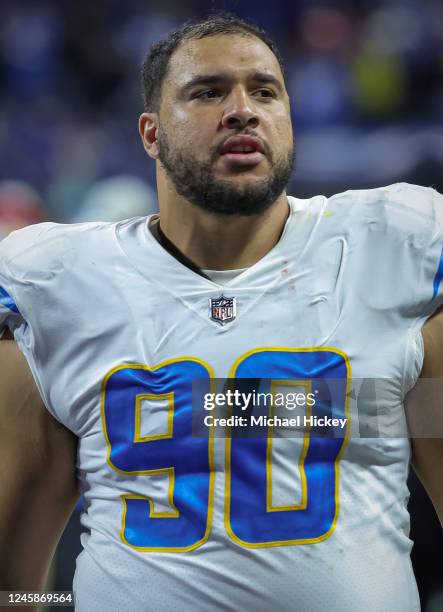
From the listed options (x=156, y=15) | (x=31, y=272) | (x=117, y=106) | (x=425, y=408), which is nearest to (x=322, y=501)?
(x=425, y=408)

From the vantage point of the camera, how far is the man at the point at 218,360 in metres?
1.31

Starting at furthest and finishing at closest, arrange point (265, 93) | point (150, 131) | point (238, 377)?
point (150, 131) → point (265, 93) → point (238, 377)

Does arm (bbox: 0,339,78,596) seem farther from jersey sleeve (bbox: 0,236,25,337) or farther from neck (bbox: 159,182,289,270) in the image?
neck (bbox: 159,182,289,270)

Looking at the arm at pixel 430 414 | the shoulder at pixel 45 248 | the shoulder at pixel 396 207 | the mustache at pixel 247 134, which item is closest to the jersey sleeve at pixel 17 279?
the shoulder at pixel 45 248

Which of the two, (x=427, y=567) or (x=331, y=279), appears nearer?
(x=331, y=279)

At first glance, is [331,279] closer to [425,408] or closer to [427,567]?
[425,408]

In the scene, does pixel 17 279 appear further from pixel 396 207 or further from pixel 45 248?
pixel 396 207

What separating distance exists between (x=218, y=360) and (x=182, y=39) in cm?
58

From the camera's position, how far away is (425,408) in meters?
1.41

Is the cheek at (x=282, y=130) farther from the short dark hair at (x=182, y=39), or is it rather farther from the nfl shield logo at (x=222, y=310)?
the nfl shield logo at (x=222, y=310)

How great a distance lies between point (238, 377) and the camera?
4.48 ft

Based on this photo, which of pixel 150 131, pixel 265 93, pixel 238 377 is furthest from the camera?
pixel 150 131

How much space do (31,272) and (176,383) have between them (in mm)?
319

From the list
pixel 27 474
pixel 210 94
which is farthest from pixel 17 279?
pixel 210 94
